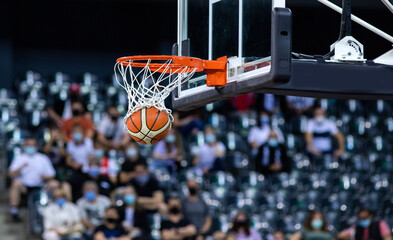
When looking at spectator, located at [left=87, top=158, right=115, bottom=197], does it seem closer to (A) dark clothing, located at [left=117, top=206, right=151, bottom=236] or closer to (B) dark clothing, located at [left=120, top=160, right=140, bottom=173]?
(B) dark clothing, located at [left=120, top=160, right=140, bottom=173]

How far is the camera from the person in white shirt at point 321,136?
12133 millimetres

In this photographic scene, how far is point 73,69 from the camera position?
14.9 m

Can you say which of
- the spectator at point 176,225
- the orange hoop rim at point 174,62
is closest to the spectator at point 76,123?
the spectator at point 176,225

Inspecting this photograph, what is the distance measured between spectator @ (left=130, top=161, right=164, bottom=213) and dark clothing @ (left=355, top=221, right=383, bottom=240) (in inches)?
96.7

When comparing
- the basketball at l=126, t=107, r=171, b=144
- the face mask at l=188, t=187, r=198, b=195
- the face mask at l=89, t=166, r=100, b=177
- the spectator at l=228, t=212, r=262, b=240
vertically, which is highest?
the basketball at l=126, t=107, r=171, b=144

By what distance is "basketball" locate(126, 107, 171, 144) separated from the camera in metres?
5.27

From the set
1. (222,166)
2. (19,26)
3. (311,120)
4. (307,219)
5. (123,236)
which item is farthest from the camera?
(19,26)

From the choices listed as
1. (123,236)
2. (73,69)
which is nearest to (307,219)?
(123,236)

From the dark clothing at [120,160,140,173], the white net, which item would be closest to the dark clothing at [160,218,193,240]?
the dark clothing at [120,160,140,173]

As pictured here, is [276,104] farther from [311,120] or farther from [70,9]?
[70,9]

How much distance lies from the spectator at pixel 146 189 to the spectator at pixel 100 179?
308mm

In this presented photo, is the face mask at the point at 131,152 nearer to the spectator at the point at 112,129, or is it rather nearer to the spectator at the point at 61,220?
the spectator at the point at 112,129

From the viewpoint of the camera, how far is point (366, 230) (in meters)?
10.1

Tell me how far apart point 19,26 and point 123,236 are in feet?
22.3
